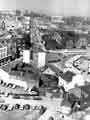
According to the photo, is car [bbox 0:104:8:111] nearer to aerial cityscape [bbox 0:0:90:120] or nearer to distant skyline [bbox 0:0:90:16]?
aerial cityscape [bbox 0:0:90:120]

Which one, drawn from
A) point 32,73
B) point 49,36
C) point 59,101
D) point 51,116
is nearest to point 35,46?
point 49,36

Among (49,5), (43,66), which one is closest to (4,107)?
(43,66)

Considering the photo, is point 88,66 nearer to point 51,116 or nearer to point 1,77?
point 51,116

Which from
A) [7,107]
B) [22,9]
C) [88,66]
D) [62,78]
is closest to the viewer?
[7,107]

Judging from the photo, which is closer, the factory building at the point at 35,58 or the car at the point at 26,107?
the car at the point at 26,107

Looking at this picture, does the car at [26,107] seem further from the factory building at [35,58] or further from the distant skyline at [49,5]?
the distant skyline at [49,5]

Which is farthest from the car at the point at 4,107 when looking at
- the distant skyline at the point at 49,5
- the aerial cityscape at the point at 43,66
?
the distant skyline at the point at 49,5

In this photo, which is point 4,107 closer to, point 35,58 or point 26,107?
point 26,107
